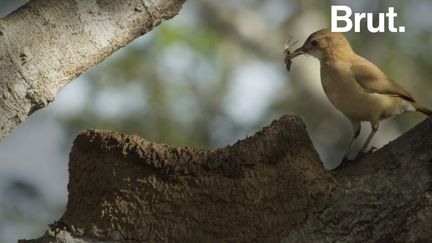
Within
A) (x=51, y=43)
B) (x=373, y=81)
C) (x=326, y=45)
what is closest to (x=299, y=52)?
(x=326, y=45)

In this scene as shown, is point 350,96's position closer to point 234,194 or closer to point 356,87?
point 356,87

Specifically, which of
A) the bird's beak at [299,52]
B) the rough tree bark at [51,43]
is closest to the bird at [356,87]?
the bird's beak at [299,52]

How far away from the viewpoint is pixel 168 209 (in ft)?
12.2

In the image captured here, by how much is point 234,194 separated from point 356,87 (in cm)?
173

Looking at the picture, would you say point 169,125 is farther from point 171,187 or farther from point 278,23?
point 171,187

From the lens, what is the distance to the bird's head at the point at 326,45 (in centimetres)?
545

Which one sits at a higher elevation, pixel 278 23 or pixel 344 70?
pixel 278 23

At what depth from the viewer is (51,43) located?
11.7ft

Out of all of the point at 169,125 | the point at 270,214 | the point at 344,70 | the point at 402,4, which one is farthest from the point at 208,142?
the point at 270,214

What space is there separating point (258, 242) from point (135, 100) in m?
11.1

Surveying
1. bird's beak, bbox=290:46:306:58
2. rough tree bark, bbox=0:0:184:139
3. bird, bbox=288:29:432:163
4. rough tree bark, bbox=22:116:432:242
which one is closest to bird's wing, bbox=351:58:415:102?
bird, bbox=288:29:432:163

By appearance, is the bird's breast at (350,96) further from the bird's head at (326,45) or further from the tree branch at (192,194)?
the tree branch at (192,194)

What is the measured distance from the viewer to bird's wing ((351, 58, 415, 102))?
5328 millimetres

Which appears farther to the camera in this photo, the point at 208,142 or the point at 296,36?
the point at 208,142
